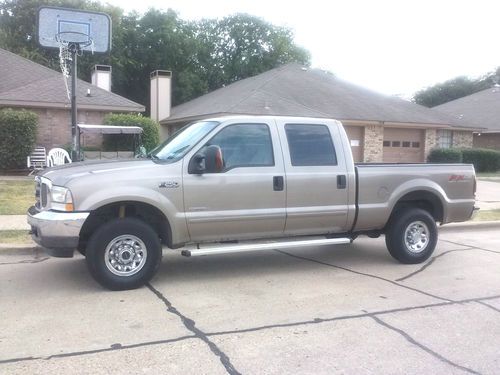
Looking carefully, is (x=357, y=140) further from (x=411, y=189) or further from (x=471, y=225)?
(x=411, y=189)

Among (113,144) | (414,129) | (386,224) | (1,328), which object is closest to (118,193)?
(1,328)

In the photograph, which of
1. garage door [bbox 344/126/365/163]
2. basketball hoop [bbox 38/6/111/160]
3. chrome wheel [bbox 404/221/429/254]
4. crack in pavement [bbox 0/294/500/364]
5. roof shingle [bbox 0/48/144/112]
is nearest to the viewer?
crack in pavement [bbox 0/294/500/364]

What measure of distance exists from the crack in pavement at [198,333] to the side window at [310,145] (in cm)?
233

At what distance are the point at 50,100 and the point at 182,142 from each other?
16.2 m

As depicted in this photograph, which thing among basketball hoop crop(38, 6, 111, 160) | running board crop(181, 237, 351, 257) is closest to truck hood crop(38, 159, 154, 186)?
running board crop(181, 237, 351, 257)

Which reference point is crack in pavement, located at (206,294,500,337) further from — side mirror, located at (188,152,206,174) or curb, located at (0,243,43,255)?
curb, located at (0,243,43,255)

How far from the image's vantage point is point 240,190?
654cm

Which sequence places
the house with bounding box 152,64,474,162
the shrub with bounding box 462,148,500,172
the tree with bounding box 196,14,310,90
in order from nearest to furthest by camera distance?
1. the house with bounding box 152,64,474,162
2. the shrub with bounding box 462,148,500,172
3. the tree with bounding box 196,14,310,90

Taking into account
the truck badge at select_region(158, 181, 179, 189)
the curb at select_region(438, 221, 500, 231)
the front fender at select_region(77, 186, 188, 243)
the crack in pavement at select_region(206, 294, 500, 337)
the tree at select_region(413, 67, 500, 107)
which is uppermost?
the tree at select_region(413, 67, 500, 107)

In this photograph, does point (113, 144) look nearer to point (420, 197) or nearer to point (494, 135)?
point (420, 197)

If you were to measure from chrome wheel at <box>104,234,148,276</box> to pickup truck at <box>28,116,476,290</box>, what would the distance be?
0.04 feet

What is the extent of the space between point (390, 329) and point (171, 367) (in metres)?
2.07

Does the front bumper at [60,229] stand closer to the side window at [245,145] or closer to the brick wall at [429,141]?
the side window at [245,145]

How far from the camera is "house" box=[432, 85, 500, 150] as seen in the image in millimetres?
34531
